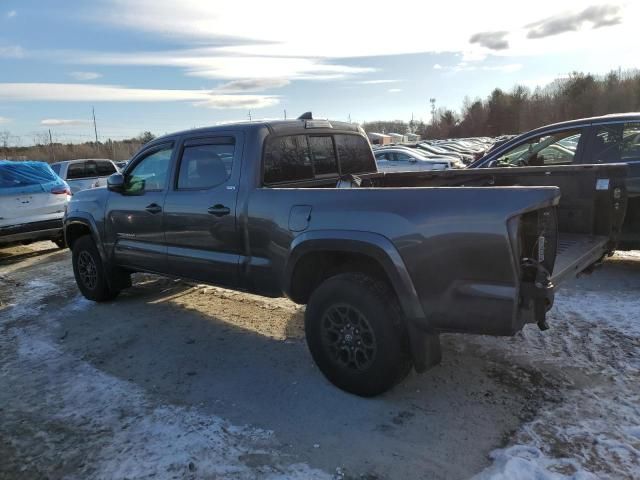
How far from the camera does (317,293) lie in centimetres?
366

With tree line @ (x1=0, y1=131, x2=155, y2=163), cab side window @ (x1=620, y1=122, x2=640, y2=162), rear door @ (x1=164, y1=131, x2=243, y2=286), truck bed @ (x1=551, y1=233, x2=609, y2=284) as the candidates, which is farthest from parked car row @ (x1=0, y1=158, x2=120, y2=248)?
tree line @ (x1=0, y1=131, x2=155, y2=163)

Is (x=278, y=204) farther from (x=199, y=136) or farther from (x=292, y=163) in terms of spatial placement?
(x=199, y=136)

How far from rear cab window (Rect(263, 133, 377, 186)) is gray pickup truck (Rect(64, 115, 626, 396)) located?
0.02 metres

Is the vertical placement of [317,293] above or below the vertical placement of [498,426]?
above

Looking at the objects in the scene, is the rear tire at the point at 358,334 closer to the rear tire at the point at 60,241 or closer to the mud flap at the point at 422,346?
the mud flap at the point at 422,346

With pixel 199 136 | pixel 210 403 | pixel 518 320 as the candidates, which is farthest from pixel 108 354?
pixel 518 320

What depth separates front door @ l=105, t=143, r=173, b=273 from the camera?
201 inches

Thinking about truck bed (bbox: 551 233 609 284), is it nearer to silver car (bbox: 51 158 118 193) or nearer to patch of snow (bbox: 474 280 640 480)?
patch of snow (bbox: 474 280 640 480)

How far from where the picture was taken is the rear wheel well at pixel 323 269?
3.56 metres

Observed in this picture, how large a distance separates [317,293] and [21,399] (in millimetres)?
2416

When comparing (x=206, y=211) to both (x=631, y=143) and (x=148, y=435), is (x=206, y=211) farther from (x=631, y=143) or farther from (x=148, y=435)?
(x=631, y=143)

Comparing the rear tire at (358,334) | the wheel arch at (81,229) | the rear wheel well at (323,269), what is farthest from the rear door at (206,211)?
the wheel arch at (81,229)

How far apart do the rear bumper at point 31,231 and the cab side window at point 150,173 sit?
4711mm

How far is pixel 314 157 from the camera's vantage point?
4.77m
